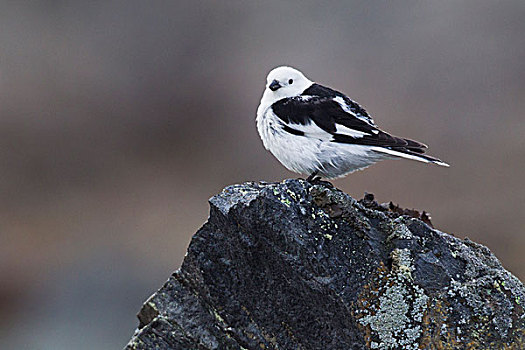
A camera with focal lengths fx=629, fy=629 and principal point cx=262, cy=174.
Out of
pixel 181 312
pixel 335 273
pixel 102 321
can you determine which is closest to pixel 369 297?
pixel 335 273

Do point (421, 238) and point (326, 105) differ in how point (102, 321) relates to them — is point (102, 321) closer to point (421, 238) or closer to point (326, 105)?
point (326, 105)

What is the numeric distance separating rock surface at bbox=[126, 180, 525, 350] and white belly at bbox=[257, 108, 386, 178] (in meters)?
1.32

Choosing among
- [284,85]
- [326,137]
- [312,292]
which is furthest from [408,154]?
[312,292]

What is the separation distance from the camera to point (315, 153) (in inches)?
198

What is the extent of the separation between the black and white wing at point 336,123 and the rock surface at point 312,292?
123cm

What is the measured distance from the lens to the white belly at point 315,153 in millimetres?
4969

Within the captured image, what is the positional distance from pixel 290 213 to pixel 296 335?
0.68 m

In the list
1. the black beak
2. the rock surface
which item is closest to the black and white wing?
the black beak

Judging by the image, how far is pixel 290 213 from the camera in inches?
143

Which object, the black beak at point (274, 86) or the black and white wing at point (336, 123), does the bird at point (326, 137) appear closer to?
the black and white wing at point (336, 123)

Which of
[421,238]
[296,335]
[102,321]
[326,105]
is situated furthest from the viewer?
[102,321]

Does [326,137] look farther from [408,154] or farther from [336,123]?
[408,154]

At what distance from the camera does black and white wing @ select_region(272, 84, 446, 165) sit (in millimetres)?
4809

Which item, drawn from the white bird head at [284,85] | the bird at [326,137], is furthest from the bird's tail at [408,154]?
the white bird head at [284,85]
